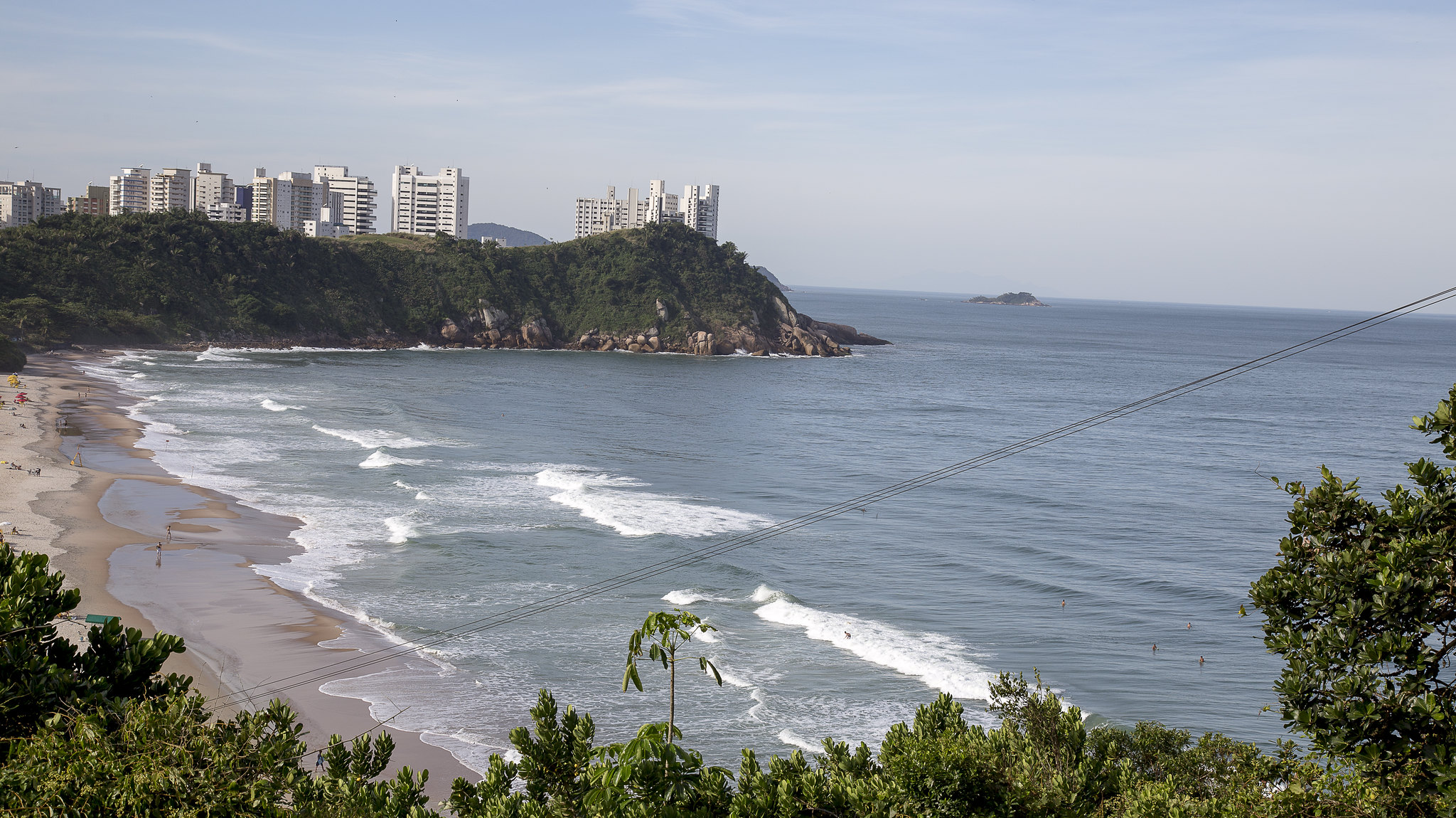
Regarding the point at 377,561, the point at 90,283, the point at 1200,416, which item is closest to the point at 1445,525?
the point at 377,561

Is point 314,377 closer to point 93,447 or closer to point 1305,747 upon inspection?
point 93,447

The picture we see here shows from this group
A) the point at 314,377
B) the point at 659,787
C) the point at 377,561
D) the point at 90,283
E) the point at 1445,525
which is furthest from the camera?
the point at 90,283

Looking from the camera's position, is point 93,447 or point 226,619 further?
point 93,447

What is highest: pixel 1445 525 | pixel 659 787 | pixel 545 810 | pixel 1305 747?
pixel 1445 525

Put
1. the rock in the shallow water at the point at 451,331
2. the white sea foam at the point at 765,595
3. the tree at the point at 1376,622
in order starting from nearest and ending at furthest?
the tree at the point at 1376,622, the white sea foam at the point at 765,595, the rock in the shallow water at the point at 451,331

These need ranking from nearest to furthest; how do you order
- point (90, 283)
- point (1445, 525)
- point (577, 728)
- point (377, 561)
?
point (1445, 525)
point (577, 728)
point (377, 561)
point (90, 283)

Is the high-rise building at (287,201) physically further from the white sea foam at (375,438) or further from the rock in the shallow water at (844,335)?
the white sea foam at (375,438)

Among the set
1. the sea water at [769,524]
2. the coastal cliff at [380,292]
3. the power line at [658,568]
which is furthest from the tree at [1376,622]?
the coastal cliff at [380,292]
